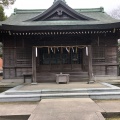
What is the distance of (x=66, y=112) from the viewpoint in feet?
23.0

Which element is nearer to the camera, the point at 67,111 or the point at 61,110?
the point at 67,111

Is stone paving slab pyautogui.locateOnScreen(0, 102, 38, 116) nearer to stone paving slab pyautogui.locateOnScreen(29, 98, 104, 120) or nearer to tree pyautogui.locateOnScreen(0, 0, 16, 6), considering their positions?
stone paving slab pyautogui.locateOnScreen(29, 98, 104, 120)

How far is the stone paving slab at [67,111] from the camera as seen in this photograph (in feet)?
21.1

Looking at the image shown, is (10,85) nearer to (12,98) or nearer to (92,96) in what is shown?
(12,98)

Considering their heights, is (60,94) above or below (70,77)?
below

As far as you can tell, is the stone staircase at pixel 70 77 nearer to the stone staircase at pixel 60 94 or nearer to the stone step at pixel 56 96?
the stone staircase at pixel 60 94

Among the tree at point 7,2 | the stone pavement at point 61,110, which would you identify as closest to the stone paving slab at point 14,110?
the stone pavement at point 61,110

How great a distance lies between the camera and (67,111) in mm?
7141

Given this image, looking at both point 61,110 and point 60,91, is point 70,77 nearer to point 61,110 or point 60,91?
point 60,91

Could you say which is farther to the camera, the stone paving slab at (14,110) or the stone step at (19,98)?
the stone step at (19,98)

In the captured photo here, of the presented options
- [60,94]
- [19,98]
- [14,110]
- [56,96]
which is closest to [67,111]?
[14,110]

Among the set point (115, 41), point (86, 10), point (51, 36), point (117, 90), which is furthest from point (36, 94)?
point (86, 10)

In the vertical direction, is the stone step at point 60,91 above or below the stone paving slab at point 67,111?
above

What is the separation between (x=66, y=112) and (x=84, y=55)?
920 cm
